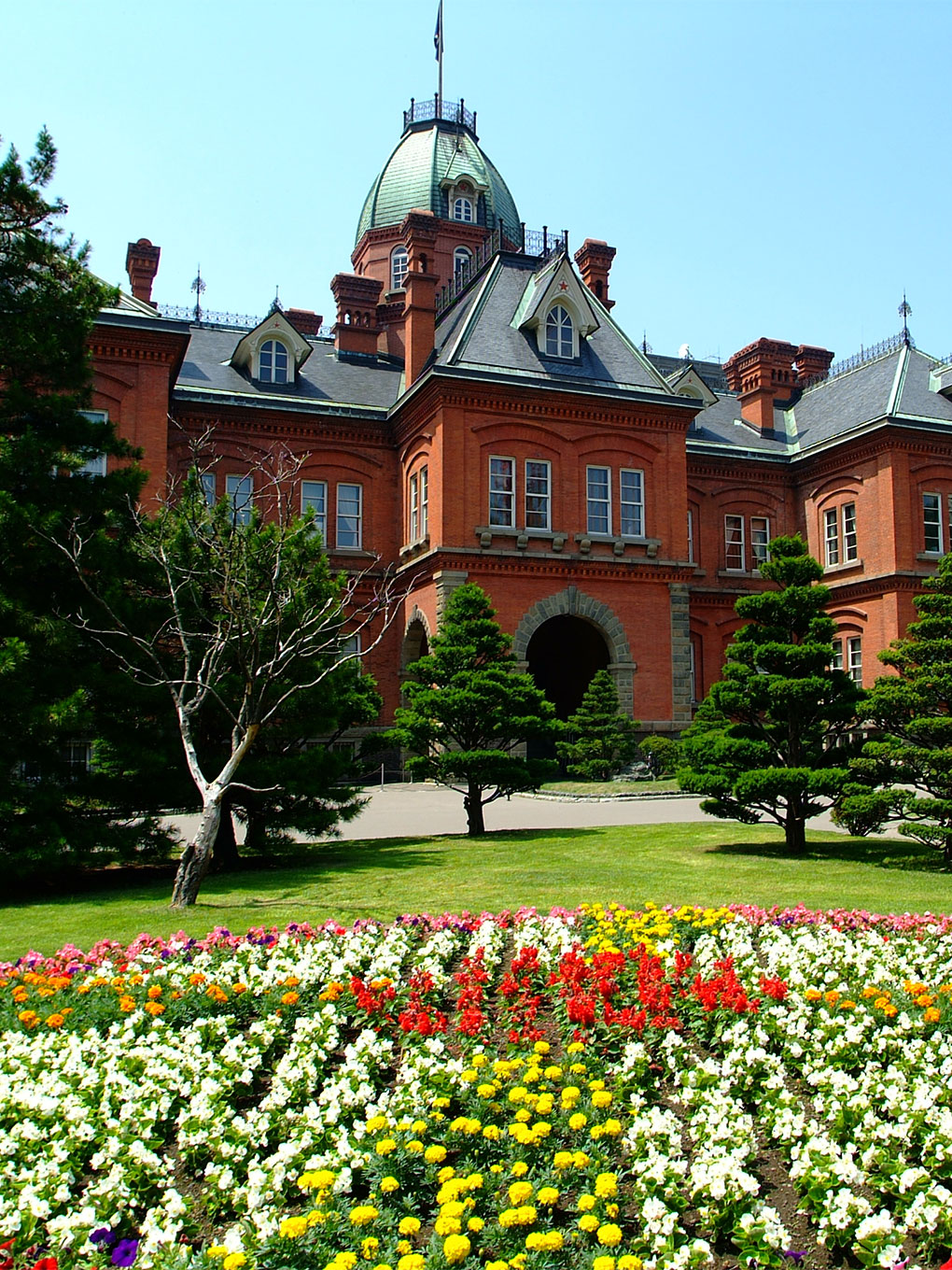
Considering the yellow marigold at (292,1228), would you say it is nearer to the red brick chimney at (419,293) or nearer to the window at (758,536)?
the red brick chimney at (419,293)

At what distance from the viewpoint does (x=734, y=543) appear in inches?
1407

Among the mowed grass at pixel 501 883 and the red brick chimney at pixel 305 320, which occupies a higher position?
the red brick chimney at pixel 305 320

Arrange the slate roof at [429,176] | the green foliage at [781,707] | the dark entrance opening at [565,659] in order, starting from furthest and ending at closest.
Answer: the slate roof at [429,176] → the dark entrance opening at [565,659] → the green foliage at [781,707]

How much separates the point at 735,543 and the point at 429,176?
20714 millimetres

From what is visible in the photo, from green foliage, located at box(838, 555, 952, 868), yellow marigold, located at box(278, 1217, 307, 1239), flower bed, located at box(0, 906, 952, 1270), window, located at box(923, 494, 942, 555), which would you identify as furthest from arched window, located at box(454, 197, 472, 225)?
yellow marigold, located at box(278, 1217, 307, 1239)

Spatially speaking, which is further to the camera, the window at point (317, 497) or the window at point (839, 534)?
the window at point (839, 534)

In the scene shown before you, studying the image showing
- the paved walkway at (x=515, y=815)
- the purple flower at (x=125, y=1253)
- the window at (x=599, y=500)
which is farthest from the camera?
the window at (x=599, y=500)

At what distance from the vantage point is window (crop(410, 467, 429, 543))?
29.0m

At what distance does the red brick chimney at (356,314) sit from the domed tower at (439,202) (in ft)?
14.7

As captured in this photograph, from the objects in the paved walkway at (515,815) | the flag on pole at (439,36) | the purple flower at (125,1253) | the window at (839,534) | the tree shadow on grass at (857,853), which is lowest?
the purple flower at (125,1253)

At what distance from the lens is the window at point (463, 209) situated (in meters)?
42.9

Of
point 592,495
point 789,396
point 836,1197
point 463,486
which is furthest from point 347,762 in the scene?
point 789,396

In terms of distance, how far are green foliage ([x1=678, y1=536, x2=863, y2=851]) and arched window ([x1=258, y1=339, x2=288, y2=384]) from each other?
21243 mm

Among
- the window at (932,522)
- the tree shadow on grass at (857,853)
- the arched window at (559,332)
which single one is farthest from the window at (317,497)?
the tree shadow on grass at (857,853)
